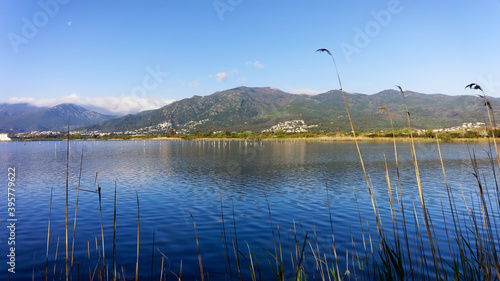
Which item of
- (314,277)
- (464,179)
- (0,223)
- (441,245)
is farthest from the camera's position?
(464,179)

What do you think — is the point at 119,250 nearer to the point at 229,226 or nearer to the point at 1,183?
the point at 229,226

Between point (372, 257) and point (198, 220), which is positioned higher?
point (372, 257)

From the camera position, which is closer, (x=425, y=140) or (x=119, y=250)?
(x=119, y=250)

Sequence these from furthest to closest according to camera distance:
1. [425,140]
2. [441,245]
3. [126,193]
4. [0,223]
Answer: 1. [425,140]
2. [126,193]
3. [0,223]
4. [441,245]

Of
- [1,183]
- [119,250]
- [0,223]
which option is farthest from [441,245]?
[1,183]

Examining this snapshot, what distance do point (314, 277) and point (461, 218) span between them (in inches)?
366

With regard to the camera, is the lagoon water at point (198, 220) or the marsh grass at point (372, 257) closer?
the marsh grass at point (372, 257)

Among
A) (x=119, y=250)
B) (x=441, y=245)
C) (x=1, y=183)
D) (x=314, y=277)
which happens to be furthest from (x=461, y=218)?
(x=1, y=183)

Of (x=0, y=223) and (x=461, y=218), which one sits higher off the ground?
(x=0, y=223)

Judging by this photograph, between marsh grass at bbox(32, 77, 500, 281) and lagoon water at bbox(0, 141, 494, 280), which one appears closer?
marsh grass at bbox(32, 77, 500, 281)

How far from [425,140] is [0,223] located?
408ft

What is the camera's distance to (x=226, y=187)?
21328 millimetres

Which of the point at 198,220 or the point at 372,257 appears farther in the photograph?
the point at 198,220

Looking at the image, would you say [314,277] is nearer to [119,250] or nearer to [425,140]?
[119,250]
